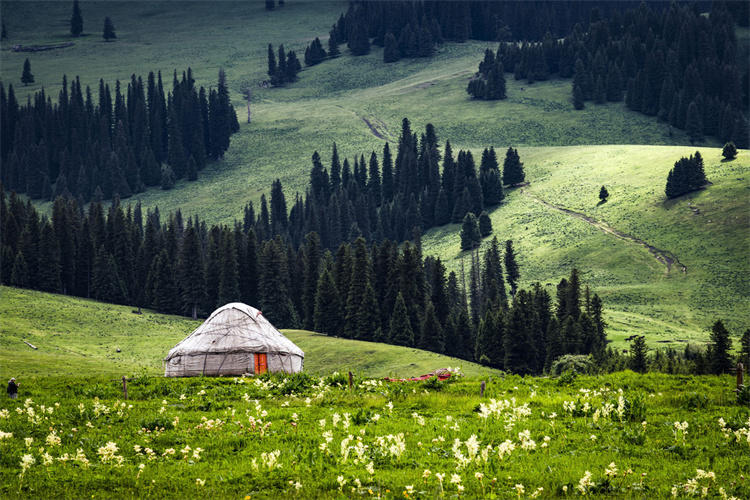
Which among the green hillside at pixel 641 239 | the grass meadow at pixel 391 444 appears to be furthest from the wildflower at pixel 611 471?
the green hillside at pixel 641 239

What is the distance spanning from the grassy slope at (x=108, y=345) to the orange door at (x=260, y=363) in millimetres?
17264

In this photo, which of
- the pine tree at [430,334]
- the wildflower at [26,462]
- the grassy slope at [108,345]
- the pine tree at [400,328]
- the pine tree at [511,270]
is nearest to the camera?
the wildflower at [26,462]

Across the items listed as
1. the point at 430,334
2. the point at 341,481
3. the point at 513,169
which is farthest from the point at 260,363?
the point at 513,169

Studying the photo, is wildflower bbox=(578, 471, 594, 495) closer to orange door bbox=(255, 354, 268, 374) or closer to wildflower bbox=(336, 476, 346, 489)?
wildflower bbox=(336, 476, 346, 489)

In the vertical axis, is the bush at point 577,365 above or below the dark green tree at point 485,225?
above

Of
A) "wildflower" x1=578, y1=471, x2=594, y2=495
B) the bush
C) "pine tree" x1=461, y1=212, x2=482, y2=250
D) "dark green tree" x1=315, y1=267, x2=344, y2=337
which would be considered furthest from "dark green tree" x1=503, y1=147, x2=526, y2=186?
"wildflower" x1=578, y1=471, x2=594, y2=495

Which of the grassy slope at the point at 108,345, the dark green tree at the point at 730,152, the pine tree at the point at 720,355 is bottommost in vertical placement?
the grassy slope at the point at 108,345

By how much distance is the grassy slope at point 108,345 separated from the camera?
63219 millimetres

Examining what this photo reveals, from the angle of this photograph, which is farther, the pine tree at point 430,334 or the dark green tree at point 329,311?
the dark green tree at point 329,311

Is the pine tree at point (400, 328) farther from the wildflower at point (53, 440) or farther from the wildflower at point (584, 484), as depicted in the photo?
the wildflower at point (584, 484)

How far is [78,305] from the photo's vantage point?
10600 cm

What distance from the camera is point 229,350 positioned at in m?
43.9

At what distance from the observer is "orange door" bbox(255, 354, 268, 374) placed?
4434 centimetres

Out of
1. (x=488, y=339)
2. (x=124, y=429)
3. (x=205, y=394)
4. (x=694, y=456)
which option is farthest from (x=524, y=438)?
(x=488, y=339)
